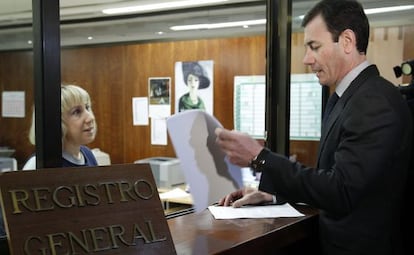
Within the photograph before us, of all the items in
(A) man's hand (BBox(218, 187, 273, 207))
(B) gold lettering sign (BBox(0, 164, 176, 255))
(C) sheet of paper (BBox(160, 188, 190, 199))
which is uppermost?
(B) gold lettering sign (BBox(0, 164, 176, 255))

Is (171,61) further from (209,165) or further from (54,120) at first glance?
(54,120)

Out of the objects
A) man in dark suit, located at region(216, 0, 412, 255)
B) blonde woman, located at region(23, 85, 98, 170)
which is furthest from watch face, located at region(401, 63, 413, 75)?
blonde woman, located at region(23, 85, 98, 170)

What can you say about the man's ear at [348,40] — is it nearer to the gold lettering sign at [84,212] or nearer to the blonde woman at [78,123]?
the gold lettering sign at [84,212]

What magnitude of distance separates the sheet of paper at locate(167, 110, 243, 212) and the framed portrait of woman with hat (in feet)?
8.63

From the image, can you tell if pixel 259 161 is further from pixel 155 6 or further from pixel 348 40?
pixel 155 6

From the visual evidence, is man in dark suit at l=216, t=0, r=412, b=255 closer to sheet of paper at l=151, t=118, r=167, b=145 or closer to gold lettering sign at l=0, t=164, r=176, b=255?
gold lettering sign at l=0, t=164, r=176, b=255

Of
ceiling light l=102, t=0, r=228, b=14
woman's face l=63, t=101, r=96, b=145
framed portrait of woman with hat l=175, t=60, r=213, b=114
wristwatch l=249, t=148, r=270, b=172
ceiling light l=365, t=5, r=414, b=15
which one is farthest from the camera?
framed portrait of woman with hat l=175, t=60, r=213, b=114

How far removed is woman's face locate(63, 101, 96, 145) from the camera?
6.19 ft

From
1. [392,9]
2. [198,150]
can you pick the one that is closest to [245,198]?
[198,150]

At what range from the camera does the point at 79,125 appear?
1.96 m

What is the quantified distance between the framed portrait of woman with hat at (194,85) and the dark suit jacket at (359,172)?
2855 millimetres

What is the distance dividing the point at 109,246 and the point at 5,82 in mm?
4075

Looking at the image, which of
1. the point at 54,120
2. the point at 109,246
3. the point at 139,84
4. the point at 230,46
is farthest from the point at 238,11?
the point at 109,246

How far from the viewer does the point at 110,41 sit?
15.3 feet
